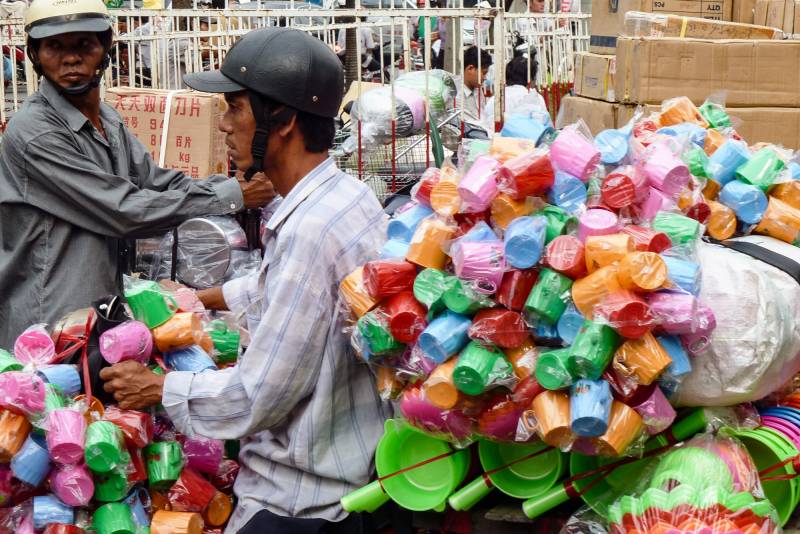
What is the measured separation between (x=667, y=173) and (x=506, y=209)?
386mm

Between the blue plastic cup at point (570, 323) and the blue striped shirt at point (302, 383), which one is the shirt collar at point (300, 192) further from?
the blue plastic cup at point (570, 323)

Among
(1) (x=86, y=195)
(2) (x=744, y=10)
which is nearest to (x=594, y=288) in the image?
(1) (x=86, y=195)

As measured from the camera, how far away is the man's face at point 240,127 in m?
2.65

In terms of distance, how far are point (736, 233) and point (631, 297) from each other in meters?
0.73

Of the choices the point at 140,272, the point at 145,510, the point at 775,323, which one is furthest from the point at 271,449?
the point at 140,272

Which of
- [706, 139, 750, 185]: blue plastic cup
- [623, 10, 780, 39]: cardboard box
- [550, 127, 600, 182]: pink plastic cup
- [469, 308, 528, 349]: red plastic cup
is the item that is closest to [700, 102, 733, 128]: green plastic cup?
[706, 139, 750, 185]: blue plastic cup

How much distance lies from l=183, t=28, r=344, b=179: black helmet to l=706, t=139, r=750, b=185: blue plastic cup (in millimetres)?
975

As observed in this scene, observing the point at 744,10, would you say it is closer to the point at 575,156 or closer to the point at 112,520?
the point at 575,156

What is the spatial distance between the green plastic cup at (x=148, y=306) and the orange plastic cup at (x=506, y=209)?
93 centimetres

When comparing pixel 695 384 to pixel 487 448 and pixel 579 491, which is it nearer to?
pixel 579 491

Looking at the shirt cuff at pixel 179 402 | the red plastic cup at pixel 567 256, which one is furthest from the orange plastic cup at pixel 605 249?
the shirt cuff at pixel 179 402

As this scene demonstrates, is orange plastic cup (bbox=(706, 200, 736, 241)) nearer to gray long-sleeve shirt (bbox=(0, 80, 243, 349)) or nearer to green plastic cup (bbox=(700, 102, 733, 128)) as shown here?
green plastic cup (bbox=(700, 102, 733, 128))

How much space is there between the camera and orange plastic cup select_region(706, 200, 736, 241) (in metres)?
2.59

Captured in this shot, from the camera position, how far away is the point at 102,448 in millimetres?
2516
